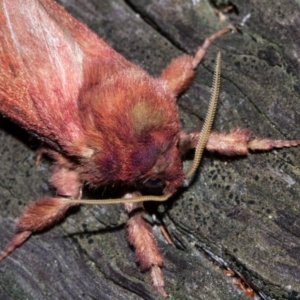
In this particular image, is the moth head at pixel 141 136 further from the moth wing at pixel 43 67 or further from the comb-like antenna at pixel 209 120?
the moth wing at pixel 43 67

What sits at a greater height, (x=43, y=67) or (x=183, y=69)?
(x=183, y=69)

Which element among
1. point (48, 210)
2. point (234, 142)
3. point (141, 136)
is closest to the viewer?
point (141, 136)

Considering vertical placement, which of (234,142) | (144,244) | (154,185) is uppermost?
(234,142)

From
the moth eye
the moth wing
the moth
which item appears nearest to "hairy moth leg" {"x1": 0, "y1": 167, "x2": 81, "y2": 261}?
the moth

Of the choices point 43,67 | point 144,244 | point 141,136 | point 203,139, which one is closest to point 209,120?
point 203,139

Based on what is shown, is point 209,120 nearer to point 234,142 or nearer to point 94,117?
point 234,142

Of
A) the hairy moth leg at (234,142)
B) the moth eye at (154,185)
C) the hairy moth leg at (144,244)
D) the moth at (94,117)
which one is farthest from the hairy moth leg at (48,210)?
the hairy moth leg at (234,142)

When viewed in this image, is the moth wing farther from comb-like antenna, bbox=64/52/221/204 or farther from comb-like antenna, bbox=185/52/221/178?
comb-like antenna, bbox=185/52/221/178
